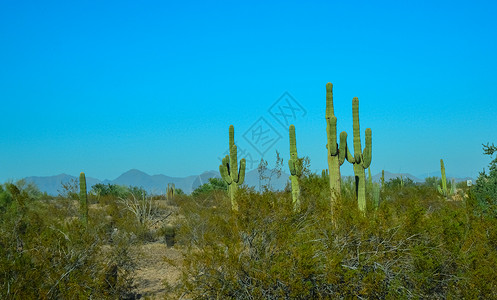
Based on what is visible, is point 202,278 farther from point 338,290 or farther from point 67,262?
point 67,262

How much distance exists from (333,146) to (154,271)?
5841mm

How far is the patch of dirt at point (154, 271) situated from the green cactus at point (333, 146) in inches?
186

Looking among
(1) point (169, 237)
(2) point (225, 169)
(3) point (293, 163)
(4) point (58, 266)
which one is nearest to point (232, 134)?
(2) point (225, 169)

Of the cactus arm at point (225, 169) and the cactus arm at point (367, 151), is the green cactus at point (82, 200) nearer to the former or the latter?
the cactus arm at point (225, 169)

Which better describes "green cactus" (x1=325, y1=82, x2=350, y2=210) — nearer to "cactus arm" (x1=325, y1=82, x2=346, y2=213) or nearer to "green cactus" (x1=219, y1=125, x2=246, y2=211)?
"cactus arm" (x1=325, y1=82, x2=346, y2=213)

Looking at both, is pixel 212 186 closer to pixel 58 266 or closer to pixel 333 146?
pixel 333 146

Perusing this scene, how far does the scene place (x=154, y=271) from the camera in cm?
1365

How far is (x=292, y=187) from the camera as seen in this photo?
1669 centimetres

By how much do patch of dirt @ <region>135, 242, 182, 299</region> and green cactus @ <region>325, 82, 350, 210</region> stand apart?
472 centimetres

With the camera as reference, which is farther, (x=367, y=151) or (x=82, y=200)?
(x=82, y=200)

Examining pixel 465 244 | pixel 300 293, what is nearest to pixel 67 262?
pixel 300 293

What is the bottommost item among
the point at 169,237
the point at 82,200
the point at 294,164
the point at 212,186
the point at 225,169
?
the point at 169,237

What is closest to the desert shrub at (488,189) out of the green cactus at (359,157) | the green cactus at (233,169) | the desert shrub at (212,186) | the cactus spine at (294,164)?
the green cactus at (359,157)

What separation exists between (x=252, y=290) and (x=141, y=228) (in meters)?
13.5
